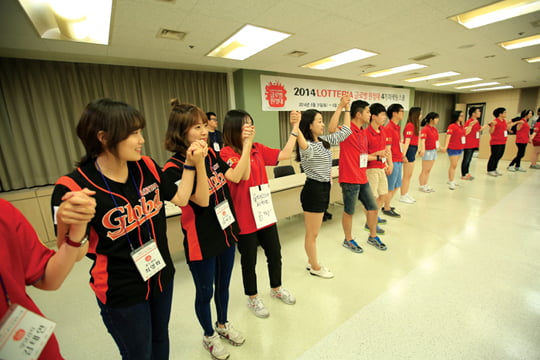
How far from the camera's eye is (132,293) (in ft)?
2.80

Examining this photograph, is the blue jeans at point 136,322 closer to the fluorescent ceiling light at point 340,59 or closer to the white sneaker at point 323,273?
the white sneaker at point 323,273

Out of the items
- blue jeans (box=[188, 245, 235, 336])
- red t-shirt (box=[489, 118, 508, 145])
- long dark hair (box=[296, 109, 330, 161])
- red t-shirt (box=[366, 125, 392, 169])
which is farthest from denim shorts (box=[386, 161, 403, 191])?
red t-shirt (box=[489, 118, 508, 145])

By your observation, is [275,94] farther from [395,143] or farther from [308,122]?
[308,122]

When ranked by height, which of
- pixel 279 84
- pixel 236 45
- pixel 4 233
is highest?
pixel 236 45

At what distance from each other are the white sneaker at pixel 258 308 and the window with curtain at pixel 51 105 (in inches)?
127

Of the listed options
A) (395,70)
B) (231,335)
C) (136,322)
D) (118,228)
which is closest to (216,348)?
(231,335)

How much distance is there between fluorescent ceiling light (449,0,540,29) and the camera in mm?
2826

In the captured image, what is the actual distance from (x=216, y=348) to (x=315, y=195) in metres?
1.23

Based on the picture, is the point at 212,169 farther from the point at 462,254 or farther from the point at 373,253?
the point at 462,254

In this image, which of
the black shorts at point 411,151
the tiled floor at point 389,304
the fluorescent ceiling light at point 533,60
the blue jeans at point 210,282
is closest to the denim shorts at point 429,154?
the black shorts at point 411,151

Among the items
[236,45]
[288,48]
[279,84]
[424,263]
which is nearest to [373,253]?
[424,263]

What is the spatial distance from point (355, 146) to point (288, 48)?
7.40 feet

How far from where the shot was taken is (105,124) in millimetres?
778

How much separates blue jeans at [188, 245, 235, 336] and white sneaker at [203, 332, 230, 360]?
0.12ft
